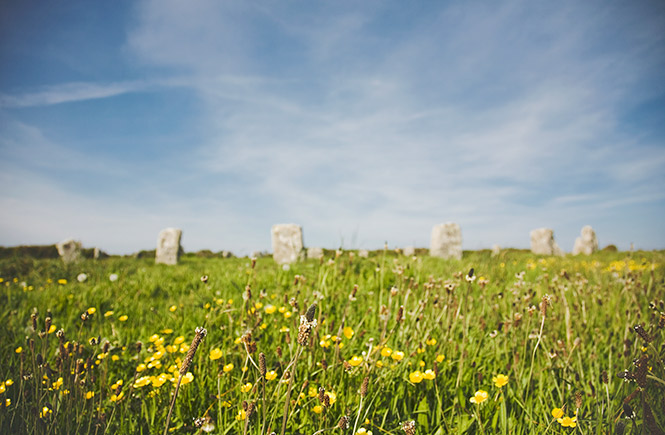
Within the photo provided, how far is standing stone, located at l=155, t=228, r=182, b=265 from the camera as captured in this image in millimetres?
16891

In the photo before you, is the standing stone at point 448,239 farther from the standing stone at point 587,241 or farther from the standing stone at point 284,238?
the standing stone at point 587,241

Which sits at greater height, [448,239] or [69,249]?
[448,239]

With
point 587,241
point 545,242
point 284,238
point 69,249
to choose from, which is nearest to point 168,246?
point 69,249

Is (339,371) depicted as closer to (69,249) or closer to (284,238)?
(284,238)

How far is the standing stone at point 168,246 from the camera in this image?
55.4ft

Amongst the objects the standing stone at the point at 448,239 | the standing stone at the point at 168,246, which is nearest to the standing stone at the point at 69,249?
the standing stone at the point at 168,246

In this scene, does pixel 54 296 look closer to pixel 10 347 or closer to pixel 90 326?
pixel 90 326

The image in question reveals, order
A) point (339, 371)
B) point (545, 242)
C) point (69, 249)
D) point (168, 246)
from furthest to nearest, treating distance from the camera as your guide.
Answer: point (545, 242), point (168, 246), point (69, 249), point (339, 371)

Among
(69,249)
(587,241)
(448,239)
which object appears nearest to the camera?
(69,249)

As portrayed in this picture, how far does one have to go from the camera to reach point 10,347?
334 centimetres

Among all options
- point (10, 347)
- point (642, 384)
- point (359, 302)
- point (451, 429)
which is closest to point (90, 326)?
point (10, 347)

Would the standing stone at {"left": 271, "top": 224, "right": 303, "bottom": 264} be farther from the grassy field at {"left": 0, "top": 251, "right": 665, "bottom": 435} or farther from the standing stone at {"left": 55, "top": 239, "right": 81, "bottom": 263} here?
the grassy field at {"left": 0, "top": 251, "right": 665, "bottom": 435}

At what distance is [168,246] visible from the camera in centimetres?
1695

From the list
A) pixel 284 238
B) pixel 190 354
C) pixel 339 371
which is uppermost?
pixel 284 238
